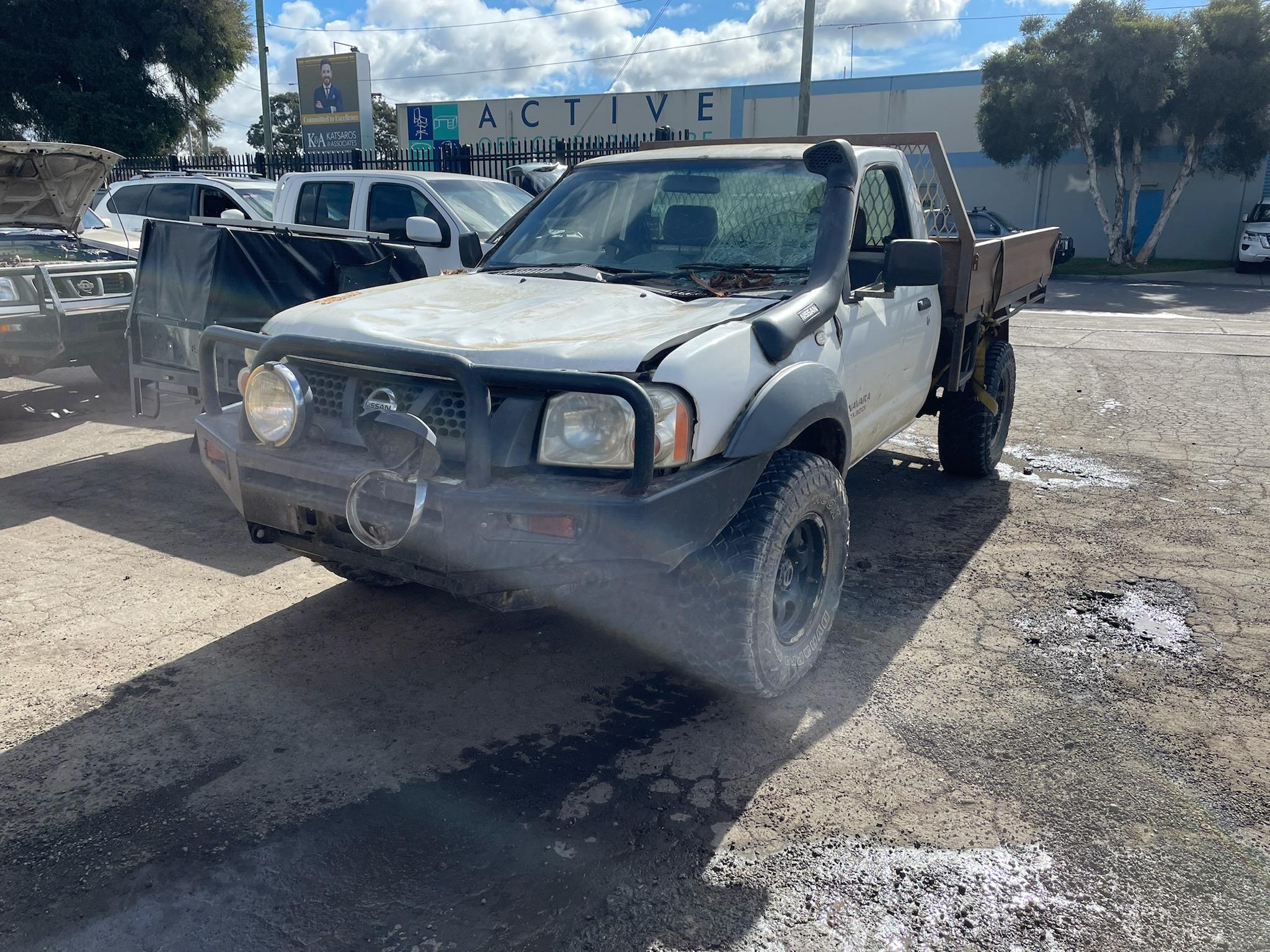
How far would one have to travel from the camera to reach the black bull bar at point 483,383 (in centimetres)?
271

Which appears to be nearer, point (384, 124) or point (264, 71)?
point (264, 71)

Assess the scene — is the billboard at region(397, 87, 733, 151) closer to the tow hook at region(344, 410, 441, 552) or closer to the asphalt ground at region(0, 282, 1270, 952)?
the asphalt ground at region(0, 282, 1270, 952)

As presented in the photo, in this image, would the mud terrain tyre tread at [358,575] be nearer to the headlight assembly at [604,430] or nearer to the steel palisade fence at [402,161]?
the headlight assembly at [604,430]

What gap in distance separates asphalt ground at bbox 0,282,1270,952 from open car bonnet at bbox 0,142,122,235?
3.56 metres

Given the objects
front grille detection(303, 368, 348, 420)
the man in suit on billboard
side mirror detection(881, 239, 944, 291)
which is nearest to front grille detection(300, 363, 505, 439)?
front grille detection(303, 368, 348, 420)

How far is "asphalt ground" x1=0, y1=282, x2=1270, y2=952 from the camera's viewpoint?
8.05ft

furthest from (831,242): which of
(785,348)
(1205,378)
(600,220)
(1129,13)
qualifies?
(1129,13)

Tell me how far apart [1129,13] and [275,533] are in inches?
1069

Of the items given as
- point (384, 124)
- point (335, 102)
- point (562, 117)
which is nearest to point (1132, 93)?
point (562, 117)

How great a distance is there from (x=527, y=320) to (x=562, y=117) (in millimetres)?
31233

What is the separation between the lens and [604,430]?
2885mm

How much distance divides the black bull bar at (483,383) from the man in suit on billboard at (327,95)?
26.5m

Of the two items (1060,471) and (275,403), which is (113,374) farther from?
(1060,471)

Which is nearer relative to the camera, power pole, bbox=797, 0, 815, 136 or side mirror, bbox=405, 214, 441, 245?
side mirror, bbox=405, 214, 441, 245
